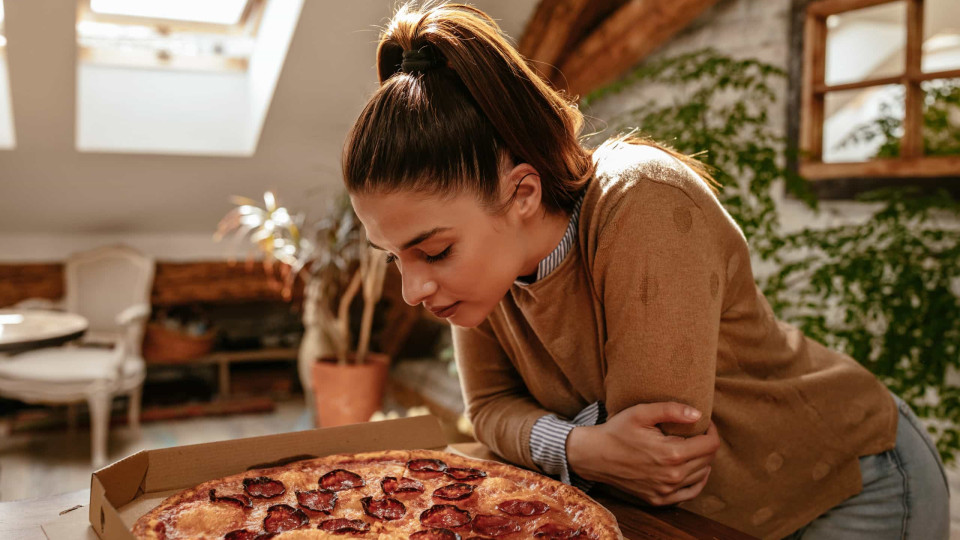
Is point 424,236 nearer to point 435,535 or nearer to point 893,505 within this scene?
point 435,535

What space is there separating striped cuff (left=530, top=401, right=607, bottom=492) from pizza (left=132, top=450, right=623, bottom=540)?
0.03 meters

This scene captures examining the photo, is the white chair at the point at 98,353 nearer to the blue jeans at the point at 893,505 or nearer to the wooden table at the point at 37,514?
the wooden table at the point at 37,514

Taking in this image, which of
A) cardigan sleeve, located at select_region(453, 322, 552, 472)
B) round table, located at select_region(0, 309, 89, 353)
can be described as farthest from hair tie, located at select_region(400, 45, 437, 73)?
round table, located at select_region(0, 309, 89, 353)

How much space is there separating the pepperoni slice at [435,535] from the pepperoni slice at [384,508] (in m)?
0.08

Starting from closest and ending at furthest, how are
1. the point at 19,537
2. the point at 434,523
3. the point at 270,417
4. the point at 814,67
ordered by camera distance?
the point at 19,537, the point at 434,523, the point at 814,67, the point at 270,417

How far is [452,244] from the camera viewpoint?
108cm

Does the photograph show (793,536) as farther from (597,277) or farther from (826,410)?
(597,277)

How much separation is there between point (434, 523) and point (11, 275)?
4203 millimetres

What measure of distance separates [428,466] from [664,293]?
1.55ft

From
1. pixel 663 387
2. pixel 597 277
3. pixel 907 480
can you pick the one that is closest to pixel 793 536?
pixel 907 480

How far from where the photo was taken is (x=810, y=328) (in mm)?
2244

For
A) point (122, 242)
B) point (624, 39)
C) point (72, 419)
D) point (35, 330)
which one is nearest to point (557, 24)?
point (624, 39)

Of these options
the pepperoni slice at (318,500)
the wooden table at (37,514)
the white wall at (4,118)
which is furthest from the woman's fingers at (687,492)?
the white wall at (4,118)

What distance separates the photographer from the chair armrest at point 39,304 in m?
4.23
